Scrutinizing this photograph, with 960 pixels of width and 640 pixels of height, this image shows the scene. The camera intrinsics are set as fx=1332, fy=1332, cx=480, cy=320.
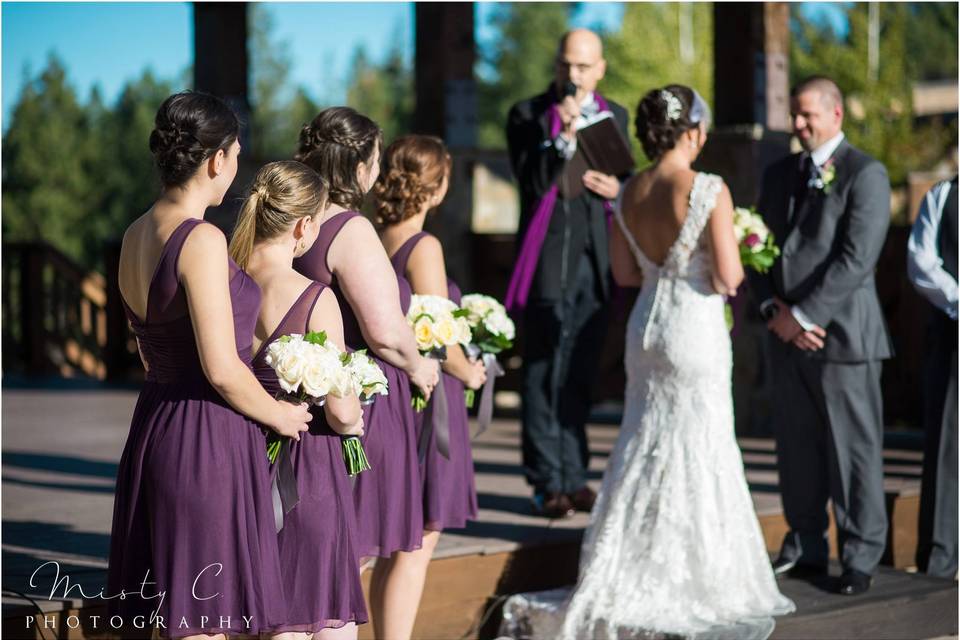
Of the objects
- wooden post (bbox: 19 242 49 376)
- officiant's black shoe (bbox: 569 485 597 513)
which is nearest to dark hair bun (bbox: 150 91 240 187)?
officiant's black shoe (bbox: 569 485 597 513)

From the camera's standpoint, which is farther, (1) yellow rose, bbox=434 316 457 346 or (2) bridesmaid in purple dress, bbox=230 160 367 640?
(1) yellow rose, bbox=434 316 457 346

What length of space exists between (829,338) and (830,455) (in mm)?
468

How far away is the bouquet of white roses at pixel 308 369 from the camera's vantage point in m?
3.32

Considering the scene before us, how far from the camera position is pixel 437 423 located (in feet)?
15.0

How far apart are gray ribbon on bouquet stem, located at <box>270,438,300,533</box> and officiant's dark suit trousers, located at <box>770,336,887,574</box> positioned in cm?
257

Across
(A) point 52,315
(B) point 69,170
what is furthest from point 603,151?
(B) point 69,170

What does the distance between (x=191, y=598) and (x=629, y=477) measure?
7.05 feet

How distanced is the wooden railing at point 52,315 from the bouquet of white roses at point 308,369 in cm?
1013

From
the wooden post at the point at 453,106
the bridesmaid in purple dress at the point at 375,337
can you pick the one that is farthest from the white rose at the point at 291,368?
the wooden post at the point at 453,106

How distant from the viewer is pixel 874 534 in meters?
5.26

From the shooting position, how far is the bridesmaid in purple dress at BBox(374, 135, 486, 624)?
14.8ft

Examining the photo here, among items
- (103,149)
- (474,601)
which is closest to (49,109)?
(103,149)

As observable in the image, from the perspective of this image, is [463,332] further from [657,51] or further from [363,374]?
[657,51]

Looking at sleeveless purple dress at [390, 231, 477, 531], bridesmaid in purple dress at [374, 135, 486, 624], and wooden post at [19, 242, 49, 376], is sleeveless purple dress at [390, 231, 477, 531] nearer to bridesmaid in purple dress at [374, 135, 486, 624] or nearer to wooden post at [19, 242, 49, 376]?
bridesmaid in purple dress at [374, 135, 486, 624]
